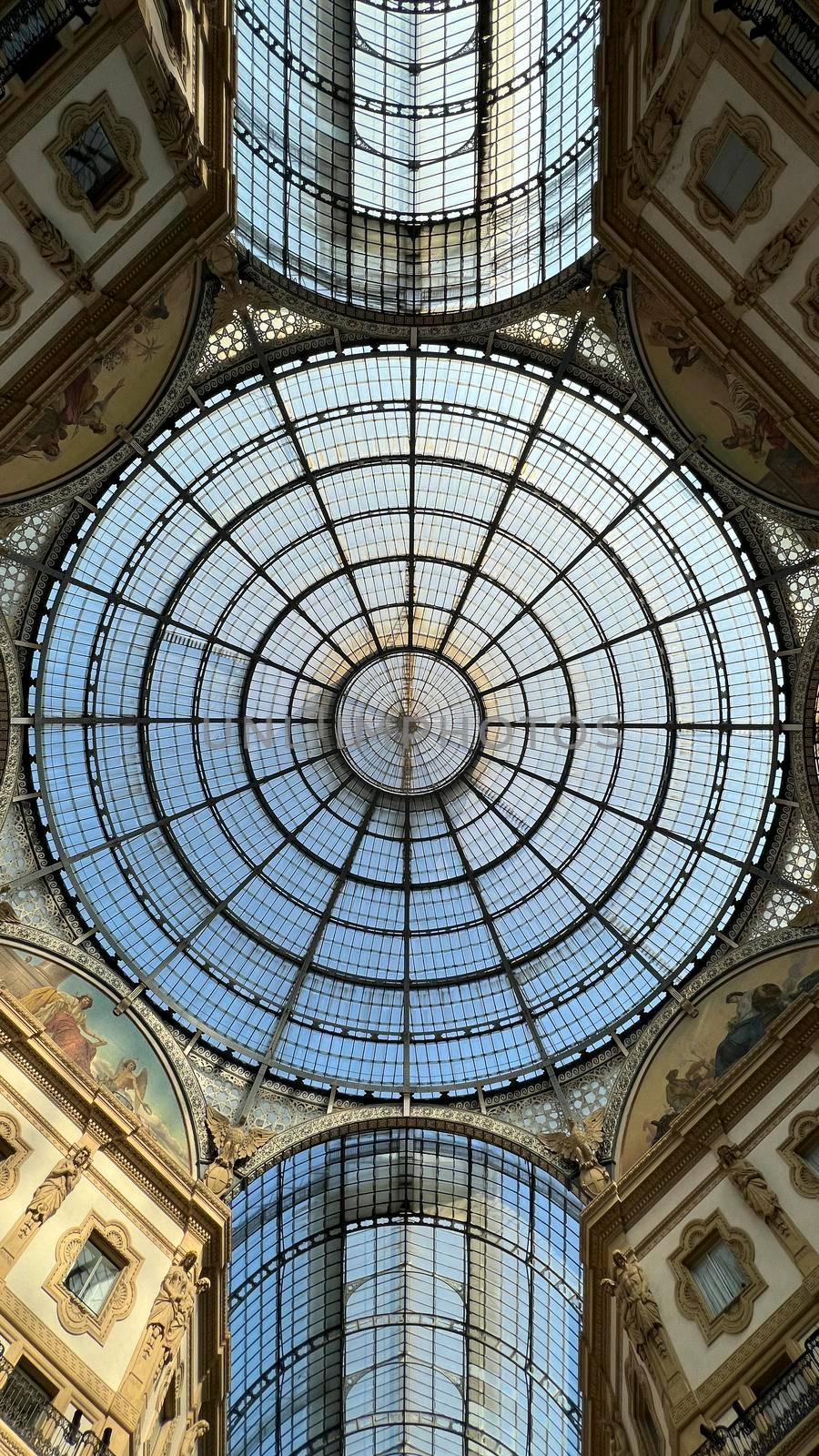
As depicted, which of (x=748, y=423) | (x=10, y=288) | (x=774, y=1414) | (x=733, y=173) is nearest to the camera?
(x=774, y=1414)

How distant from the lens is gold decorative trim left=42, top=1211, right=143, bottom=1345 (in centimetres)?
2014

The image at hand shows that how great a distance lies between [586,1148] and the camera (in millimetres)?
26312

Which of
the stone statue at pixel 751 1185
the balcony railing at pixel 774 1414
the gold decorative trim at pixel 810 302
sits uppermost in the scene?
the gold decorative trim at pixel 810 302

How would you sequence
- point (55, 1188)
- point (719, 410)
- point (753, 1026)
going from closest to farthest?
point (55, 1188), point (719, 410), point (753, 1026)

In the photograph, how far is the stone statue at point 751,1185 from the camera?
20734 mm

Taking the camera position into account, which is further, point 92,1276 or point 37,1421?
point 92,1276

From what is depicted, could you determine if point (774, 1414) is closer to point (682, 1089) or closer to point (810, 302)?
point (682, 1089)

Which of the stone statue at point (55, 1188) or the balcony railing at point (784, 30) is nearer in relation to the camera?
the balcony railing at point (784, 30)

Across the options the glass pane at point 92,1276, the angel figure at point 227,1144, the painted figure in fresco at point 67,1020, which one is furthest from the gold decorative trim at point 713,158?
the angel figure at point 227,1144

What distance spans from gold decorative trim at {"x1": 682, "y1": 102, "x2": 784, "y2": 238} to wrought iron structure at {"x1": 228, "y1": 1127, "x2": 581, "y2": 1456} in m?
20.1

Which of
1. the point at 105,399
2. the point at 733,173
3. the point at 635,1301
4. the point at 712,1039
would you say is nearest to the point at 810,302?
the point at 733,173

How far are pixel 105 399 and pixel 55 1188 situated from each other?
14457 millimetres

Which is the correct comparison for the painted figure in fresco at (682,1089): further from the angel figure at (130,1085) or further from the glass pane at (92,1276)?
the glass pane at (92,1276)

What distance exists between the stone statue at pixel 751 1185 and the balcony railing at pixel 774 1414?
2892 mm
